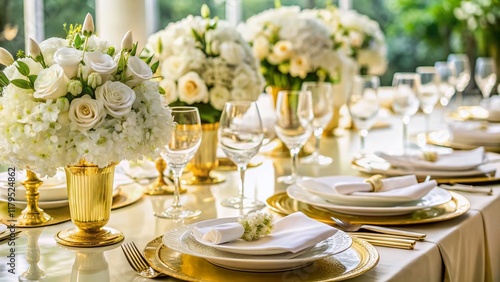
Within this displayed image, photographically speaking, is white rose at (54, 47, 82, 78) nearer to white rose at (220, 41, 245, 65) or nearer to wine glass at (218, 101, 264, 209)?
wine glass at (218, 101, 264, 209)

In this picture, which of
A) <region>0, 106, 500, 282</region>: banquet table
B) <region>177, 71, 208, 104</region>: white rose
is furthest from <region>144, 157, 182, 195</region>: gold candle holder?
<region>177, 71, 208, 104</region>: white rose

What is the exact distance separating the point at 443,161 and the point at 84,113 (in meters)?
1.17

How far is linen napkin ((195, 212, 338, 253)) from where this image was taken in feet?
3.83

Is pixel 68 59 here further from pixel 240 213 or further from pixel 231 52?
pixel 231 52

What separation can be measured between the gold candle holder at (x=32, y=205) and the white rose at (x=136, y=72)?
350 millimetres

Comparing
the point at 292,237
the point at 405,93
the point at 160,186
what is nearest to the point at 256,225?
the point at 292,237

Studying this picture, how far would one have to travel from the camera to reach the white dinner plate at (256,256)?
3.76ft

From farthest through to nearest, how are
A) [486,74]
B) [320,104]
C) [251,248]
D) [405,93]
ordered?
→ [486,74] < [405,93] < [320,104] < [251,248]

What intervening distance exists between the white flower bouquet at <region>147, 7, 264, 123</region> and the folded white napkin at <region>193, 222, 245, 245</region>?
0.78 metres

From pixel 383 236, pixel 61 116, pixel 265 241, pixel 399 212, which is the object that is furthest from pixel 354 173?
pixel 61 116

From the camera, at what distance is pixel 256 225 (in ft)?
4.06

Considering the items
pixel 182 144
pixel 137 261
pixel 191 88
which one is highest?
pixel 191 88

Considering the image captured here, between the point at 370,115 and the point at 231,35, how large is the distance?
1.68 ft

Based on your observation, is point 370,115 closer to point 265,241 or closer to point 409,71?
point 265,241
